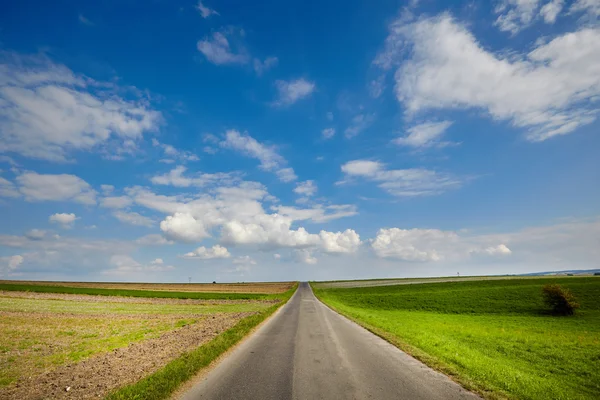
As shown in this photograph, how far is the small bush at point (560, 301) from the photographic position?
41.6 m

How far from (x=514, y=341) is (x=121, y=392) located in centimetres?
2218

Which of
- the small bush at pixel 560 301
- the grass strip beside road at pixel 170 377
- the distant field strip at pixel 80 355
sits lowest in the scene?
the small bush at pixel 560 301

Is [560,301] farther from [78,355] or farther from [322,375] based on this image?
[78,355]

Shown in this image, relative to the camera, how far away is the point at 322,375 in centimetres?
1014

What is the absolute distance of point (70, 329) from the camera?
22.2 metres

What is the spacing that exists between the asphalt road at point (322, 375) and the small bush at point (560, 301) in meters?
41.6

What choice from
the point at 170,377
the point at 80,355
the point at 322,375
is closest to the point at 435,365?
the point at 322,375

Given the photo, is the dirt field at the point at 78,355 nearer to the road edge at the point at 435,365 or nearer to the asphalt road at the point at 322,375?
the asphalt road at the point at 322,375

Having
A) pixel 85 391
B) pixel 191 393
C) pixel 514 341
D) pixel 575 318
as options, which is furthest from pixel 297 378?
pixel 575 318

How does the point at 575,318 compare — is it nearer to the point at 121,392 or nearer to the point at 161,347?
the point at 161,347

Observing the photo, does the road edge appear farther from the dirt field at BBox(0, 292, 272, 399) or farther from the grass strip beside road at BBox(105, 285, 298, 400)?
the dirt field at BBox(0, 292, 272, 399)

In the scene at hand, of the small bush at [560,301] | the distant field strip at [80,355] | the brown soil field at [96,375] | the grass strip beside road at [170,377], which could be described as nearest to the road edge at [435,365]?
the grass strip beside road at [170,377]

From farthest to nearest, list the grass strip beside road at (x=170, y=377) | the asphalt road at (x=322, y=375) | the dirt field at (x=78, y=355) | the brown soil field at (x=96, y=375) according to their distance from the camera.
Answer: the dirt field at (x=78, y=355) < the brown soil field at (x=96, y=375) < the asphalt road at (x=322, y=375) < the grass strip beside road at (x=170, y=377)

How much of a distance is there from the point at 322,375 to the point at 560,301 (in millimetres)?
48589
